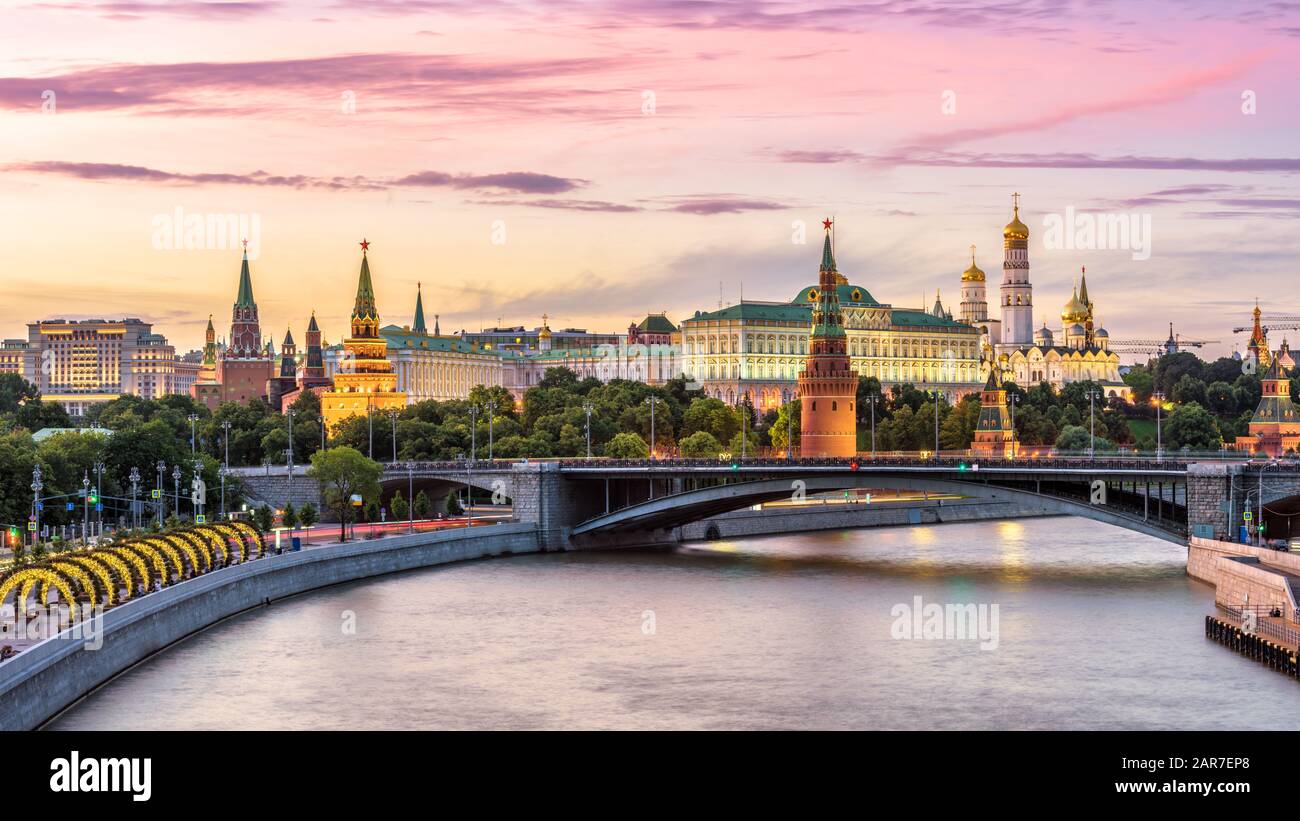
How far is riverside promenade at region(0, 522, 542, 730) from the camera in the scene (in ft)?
110

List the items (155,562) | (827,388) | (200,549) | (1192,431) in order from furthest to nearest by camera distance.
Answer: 1. (1192,431)
2. (827,388)
3. (200,549)
4. (155,562)

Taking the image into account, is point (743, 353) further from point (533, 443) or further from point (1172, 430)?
point (533, 443)

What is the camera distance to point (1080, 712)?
122 ft

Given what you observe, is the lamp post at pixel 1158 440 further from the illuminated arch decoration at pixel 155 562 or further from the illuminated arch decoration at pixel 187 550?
the illuminated arch decoration at pixel 155 562

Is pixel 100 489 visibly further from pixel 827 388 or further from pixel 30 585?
pixel 827 388

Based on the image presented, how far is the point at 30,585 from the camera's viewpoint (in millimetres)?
38375

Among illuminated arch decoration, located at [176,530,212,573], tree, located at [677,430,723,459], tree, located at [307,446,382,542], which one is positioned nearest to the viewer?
illuminated arch decoration, located at [176,530,212,573]

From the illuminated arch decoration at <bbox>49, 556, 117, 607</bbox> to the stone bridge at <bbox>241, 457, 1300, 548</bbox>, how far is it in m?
31.3

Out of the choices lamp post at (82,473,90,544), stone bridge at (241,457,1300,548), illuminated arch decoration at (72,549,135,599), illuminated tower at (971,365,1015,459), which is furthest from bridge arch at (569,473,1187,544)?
illuminated tower at (971,365,1015,459)

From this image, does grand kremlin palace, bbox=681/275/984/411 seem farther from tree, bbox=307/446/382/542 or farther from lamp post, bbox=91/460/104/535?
lamp post, bbox=91/460/104/535

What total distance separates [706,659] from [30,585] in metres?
15.3

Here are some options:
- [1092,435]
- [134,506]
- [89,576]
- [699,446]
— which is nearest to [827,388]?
[699,446]

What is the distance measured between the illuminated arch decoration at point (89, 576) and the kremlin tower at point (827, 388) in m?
68.9

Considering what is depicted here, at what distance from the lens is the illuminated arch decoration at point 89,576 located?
39.9 meters
